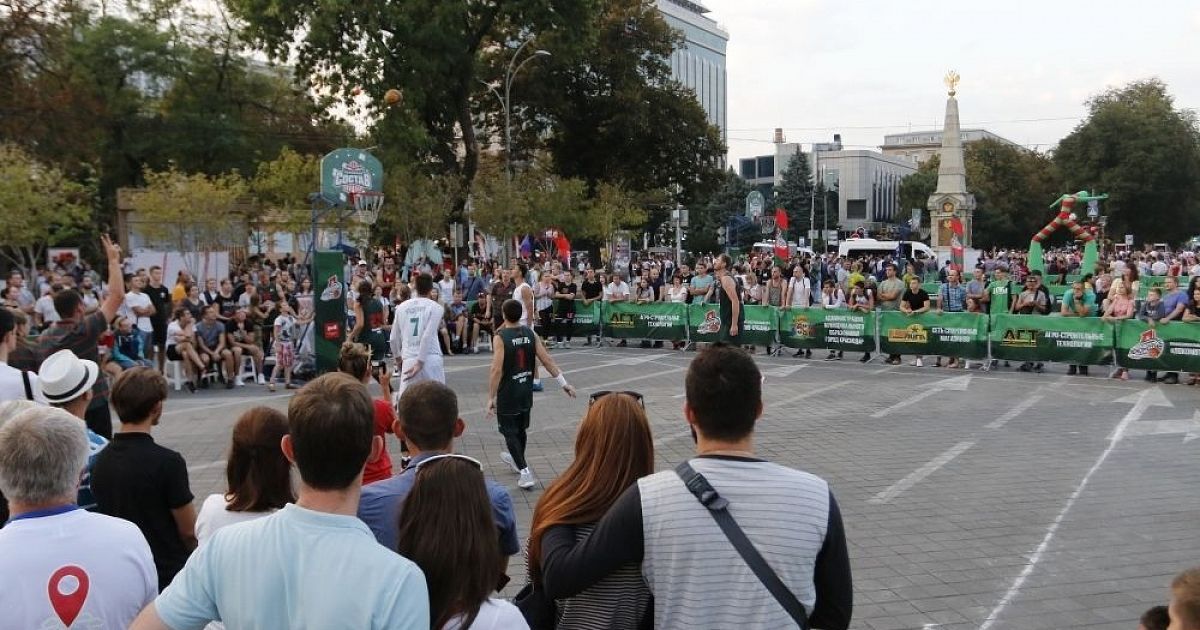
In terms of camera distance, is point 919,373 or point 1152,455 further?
point 919,373

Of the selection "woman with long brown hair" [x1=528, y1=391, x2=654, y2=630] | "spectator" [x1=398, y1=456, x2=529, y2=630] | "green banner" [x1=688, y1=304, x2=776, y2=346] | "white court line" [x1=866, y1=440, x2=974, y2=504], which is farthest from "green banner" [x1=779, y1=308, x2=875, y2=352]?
"spectator" [x1=398, y1=456, x2=529, y2=630]

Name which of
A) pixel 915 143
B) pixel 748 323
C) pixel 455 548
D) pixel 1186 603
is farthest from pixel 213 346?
pixel 915 143

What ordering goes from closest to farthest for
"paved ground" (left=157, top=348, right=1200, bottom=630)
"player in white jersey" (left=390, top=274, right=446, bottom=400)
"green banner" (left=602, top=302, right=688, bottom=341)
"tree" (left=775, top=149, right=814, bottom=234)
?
"paved ground" (left=157, top=348, right=1200, bottom=630), "player in white jersey" (left=390, top=274, right=446, bottom=400), "green banner" (left=602, top=302, right=688, bottom=341), "tree" (left=775, top=149, right=814, bottom=234)

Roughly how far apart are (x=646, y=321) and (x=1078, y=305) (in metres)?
8.66

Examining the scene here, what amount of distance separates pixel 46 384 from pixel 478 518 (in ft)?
10.1

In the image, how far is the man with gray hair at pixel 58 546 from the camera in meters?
2.78

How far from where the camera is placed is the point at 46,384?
4715 mm

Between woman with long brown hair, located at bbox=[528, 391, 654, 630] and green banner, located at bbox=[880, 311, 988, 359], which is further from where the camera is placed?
green banner, located at bbox=[880, 311, 988, 359]

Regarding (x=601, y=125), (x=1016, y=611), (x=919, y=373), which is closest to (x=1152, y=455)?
(x=1016, y=611)

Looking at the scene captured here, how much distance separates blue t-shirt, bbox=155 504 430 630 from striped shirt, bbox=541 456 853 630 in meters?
0.63

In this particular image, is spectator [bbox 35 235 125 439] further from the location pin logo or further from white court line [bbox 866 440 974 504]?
white court line [bbox 866 440 974 504]

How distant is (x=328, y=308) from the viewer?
15.0 m

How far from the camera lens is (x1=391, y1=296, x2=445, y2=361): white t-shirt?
1058 centimetres

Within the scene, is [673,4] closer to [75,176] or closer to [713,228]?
[713,228]
